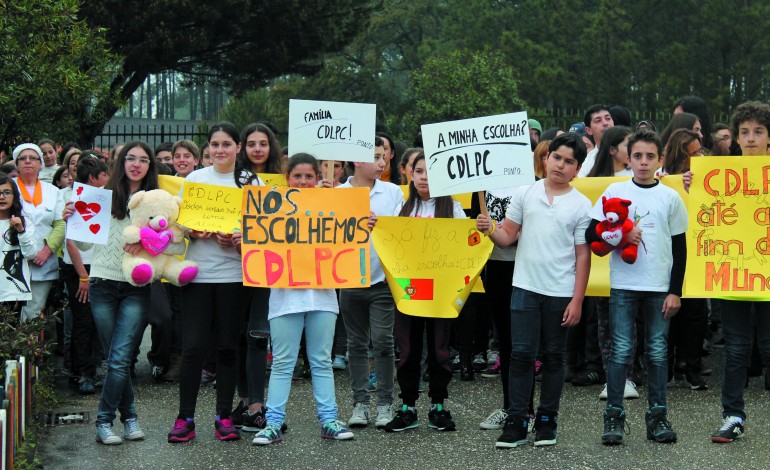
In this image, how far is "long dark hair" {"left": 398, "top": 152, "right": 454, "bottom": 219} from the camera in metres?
8.23

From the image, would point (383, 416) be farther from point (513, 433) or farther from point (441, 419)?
point (513, 433)

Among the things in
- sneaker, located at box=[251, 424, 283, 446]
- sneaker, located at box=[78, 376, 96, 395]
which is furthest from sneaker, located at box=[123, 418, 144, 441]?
sneaker, located at box=[78, 376, 96, 395]

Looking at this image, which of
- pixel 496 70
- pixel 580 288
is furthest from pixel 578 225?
pixel 496 70

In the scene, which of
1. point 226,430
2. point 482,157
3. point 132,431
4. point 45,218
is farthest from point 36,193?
point 482,157

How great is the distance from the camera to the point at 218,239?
7848 mm

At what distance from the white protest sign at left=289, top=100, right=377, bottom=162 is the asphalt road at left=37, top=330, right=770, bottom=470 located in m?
1.91

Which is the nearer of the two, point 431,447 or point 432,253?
point 431,447

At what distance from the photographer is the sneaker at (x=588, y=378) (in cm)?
995

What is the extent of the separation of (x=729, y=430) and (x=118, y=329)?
13.1ft

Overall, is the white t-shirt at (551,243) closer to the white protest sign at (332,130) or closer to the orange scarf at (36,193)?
the white protest sign at (332,130)

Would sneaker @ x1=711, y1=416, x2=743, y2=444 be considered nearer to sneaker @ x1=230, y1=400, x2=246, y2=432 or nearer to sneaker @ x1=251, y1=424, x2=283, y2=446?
sneaker @ x1=251, y1=424, x2=283, y2=446

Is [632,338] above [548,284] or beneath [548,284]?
beneath

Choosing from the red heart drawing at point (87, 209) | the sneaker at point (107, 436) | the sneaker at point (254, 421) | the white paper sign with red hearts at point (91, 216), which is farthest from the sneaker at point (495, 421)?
the red heart drawing at point (87, 209)

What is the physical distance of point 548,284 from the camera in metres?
7.52
